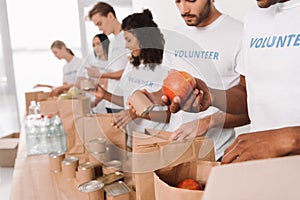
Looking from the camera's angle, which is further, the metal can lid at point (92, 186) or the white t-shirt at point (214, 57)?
the white t-shirt at point (214, 57)

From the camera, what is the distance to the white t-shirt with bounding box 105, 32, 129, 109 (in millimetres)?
2361

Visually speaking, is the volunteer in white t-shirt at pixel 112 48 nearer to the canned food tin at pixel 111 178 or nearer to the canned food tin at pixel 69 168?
the canned food tin at pixel 69 168

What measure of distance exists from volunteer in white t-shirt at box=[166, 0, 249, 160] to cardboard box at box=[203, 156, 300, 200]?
2.32ft

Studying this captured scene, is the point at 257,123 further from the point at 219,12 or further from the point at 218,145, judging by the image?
the point at 219,12

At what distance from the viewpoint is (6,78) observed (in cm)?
388

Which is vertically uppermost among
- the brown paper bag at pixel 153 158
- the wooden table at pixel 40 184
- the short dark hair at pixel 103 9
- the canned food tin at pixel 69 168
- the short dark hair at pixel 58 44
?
the short dark hair at pixel 103 9

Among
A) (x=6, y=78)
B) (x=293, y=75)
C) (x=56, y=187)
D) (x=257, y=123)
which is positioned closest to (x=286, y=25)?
(x=293, y=75)

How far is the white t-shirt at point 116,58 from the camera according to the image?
7.75 feet

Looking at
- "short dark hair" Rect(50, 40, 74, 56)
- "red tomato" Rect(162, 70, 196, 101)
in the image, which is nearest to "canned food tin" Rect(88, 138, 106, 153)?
"red tomato" Rect(162, 70, 196, 101)

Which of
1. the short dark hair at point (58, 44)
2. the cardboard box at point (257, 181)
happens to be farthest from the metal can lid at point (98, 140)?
the short dark hair at point (58, 44)

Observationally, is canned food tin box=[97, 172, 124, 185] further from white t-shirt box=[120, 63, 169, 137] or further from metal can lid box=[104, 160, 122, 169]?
white t-shirt box=[120, 63, 169, 137]

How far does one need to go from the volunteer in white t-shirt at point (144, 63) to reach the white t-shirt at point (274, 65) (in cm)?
58

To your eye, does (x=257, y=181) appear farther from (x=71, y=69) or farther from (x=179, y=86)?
(x=71, y=69)

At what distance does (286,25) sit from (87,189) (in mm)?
781
